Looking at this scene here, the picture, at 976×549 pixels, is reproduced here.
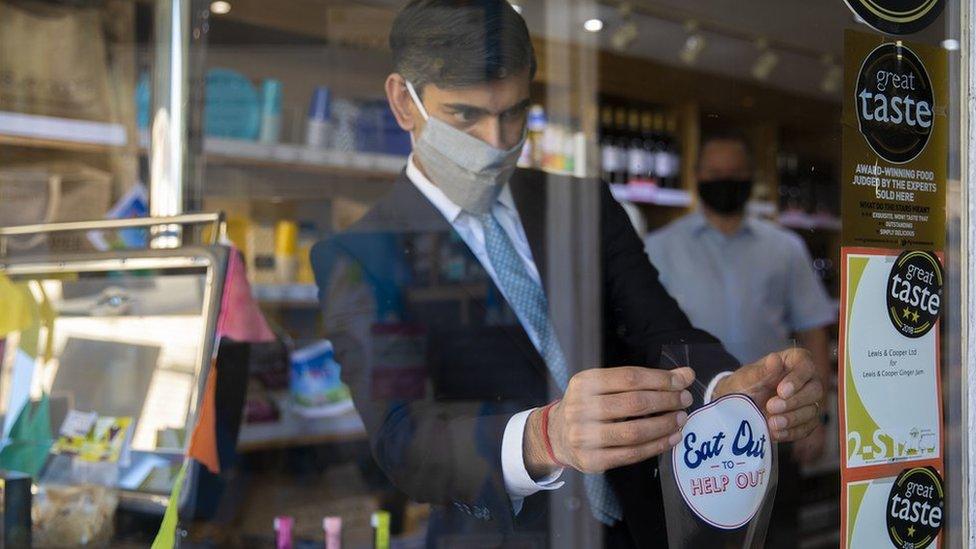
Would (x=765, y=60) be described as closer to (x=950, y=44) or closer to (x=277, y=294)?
(x=950, y=44)

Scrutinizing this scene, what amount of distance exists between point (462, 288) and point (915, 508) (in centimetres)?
64

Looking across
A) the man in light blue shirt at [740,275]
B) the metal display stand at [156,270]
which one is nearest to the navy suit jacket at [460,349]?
the man in light blue shirt at [740,275]

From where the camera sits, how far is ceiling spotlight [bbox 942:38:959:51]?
4.28 ft

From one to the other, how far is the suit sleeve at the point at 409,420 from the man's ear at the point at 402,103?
21cm

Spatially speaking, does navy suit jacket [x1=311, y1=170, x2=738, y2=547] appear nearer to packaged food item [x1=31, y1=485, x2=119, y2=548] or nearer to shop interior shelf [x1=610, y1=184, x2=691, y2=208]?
packaged food item [x1=31, y1=485, x2=119, y2=548]

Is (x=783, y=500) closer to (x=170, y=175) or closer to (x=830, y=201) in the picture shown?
(x=830, y=201)

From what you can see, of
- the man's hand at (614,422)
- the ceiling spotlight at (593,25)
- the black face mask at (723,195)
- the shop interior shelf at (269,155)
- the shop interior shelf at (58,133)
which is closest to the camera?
the man's hand at (614,422)

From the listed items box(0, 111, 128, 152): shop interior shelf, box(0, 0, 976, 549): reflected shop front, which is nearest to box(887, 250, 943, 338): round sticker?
box(0, 0, 976, 549): reflected shop front

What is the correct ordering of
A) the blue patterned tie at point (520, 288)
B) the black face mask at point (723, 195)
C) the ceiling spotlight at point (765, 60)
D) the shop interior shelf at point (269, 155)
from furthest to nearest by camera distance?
the black face mask at point (723, 195)
the shop interior shelf at point (269, 155)
the ceiling spotlight at point (765, 60)
the blue patterned tie at point (520, 288)

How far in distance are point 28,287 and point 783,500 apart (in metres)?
1.62

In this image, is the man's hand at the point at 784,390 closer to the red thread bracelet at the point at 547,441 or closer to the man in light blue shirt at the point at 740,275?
the man in light blue shirt at the point at 740,275

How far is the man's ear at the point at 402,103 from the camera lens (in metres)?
1.38

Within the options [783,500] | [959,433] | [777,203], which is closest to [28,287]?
[783,500]

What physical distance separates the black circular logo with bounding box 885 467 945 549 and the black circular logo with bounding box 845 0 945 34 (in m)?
0.55
